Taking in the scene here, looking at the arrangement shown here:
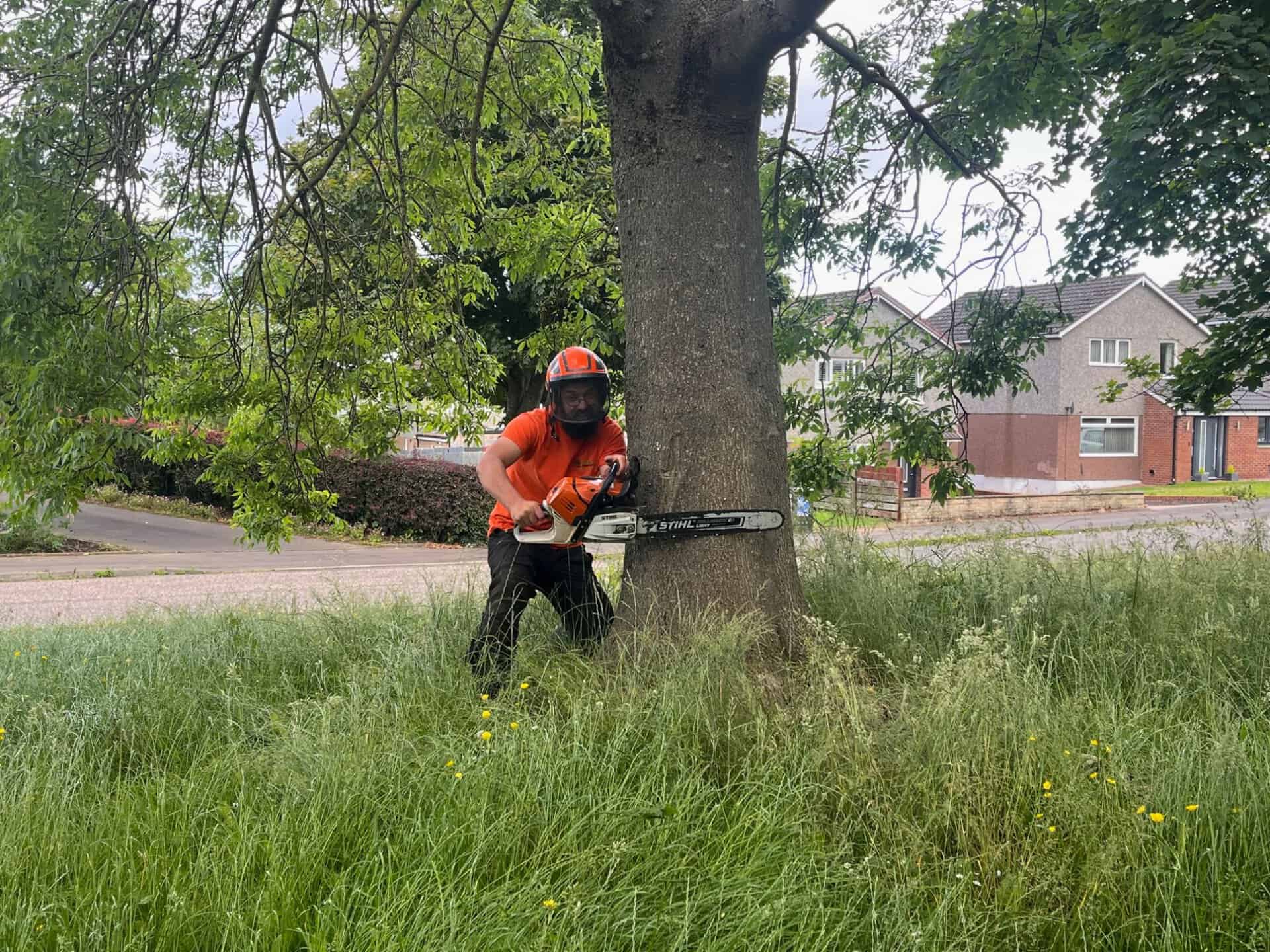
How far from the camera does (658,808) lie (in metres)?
2.64

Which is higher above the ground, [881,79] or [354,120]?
[881,79]

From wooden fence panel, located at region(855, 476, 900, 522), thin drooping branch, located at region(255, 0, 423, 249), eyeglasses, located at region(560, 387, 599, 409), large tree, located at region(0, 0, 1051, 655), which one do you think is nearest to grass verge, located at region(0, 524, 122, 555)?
large tree, located at region(0, 0, 1051, 655)

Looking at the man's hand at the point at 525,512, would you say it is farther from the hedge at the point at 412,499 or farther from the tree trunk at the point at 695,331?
the hedge at the point at 412,499

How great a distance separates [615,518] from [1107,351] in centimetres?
3335

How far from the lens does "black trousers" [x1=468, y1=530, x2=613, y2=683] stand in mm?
4035

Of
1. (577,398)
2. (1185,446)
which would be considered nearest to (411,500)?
(577,398)

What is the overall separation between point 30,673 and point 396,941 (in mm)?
3247

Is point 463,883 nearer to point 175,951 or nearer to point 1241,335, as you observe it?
point 175,951

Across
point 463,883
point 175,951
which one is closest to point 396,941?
point 463,883

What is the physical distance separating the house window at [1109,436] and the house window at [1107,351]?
6.34 ft

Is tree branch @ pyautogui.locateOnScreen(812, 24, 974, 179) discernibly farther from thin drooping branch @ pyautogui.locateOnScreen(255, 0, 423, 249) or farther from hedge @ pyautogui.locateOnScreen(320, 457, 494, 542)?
hedge @ pyautogui.locateOnScreen(320, 457, 494, 542)

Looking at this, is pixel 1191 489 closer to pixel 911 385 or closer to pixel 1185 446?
pixel 1185 446

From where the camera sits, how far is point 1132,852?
8.08 feet

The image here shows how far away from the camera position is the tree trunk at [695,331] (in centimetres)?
396
